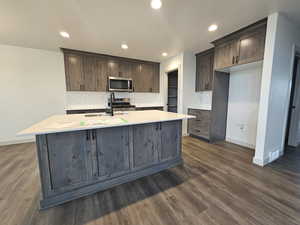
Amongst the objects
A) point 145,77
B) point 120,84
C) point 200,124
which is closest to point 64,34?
point 120,84

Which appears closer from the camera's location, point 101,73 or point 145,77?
point 101,73

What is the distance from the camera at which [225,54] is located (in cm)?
278

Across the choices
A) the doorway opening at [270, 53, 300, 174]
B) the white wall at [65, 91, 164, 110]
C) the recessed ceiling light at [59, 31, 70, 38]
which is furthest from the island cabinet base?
the doorway opening at [270, 53, 300, 174]

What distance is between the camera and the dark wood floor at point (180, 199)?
1261 mm

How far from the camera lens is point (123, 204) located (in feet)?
4.76

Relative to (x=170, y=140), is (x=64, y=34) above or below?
above

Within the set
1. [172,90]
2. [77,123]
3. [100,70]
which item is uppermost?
[100,70]

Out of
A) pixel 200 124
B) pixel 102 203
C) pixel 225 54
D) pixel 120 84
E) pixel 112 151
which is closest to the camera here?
pixel 102 203

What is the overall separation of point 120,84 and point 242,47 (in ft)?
10.7

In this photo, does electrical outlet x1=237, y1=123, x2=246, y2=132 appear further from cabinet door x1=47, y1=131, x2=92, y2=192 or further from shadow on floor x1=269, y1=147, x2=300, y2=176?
cabinet door x1=47, y1=131, x2=92, y2=192

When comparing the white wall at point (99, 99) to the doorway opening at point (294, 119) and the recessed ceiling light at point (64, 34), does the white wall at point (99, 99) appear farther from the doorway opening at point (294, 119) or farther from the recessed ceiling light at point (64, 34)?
the doorway opening at point (294, 119)

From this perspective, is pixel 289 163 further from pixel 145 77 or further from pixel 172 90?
pixel 145 77

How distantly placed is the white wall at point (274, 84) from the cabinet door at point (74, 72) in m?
4.36

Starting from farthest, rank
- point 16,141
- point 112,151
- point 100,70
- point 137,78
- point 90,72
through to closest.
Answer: point 137,78 < point 100,70 < point 90,72 < point 16,141 < point 112,151
